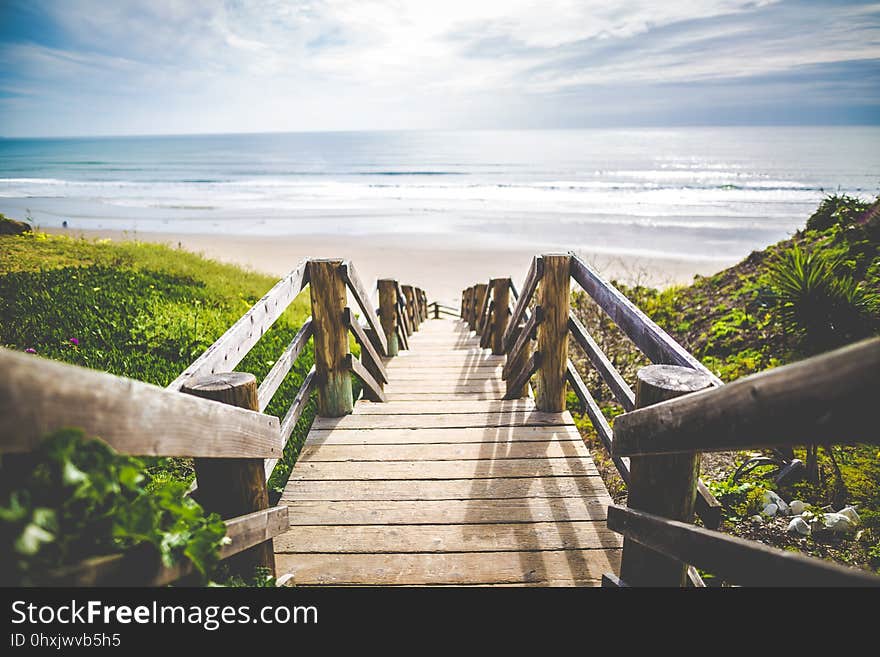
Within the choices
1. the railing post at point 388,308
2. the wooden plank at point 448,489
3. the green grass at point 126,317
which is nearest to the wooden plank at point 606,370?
the wooden plank at point 448,489

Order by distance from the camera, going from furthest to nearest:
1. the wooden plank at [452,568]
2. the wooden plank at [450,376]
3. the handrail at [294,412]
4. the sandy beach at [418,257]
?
the sandy beach at [418,257] < the wooden plank at [450,376] < the handrail at [294,412] < the wooden plank at [452,568]

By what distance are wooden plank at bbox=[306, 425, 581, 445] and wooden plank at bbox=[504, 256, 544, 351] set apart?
46.0 inches

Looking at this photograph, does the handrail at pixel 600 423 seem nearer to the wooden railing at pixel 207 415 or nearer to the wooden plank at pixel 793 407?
the wooden plank at pixel 793 407

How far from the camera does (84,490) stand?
0.95 m

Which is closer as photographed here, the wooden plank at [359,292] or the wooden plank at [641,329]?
the wooden plank at [641,329]

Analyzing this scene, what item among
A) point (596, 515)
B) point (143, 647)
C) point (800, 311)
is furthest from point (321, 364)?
point (800, 311)

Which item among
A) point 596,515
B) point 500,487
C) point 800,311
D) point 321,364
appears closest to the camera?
point 596,515

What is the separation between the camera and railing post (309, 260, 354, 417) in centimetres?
371

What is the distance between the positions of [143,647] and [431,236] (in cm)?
2334

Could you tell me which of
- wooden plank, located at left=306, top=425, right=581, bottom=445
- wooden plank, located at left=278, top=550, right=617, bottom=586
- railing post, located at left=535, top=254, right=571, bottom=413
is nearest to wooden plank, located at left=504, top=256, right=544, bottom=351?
railing post, located at left=535, top=254, right=571, bottom=413

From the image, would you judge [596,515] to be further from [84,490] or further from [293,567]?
[84,490]

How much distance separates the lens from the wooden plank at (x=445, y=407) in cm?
423

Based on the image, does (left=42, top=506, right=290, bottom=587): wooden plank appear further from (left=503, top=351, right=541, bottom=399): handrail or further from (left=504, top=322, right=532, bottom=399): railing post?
(left=504, top=322, right=532, bottom=399): railing post

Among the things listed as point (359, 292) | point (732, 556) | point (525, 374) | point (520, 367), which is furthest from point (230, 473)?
point (520, 367)
